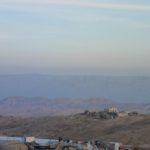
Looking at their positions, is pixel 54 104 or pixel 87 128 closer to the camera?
pixel 87 128

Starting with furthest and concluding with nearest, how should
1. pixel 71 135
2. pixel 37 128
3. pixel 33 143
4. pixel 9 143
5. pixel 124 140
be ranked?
pixel 37 128
pixel 71 135
pixel 124 140
pixel 33 143
pixel 9 143

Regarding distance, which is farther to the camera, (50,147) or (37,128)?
(37,128)

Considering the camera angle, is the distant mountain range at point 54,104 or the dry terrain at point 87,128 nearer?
the dry terrain at point 87,128

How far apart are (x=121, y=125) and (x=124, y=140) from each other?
7.96 meters

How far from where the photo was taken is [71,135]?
51.6m

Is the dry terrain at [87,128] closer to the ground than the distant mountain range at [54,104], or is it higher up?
higher up

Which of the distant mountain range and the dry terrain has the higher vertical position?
the dry terrain

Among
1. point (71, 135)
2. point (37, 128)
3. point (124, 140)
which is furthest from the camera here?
A: point (37, 128)

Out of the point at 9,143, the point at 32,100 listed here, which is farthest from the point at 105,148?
the point at 32,100

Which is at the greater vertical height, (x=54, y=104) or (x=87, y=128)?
(x=87, y=128)

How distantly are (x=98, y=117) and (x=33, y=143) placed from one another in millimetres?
28802

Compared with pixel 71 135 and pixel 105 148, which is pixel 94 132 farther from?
pixel 105 148

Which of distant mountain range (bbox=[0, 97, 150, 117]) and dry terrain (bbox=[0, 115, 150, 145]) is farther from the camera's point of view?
distant mountain range (bbox=[0, 97, 150, 117])

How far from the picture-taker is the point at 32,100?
157375 mm
